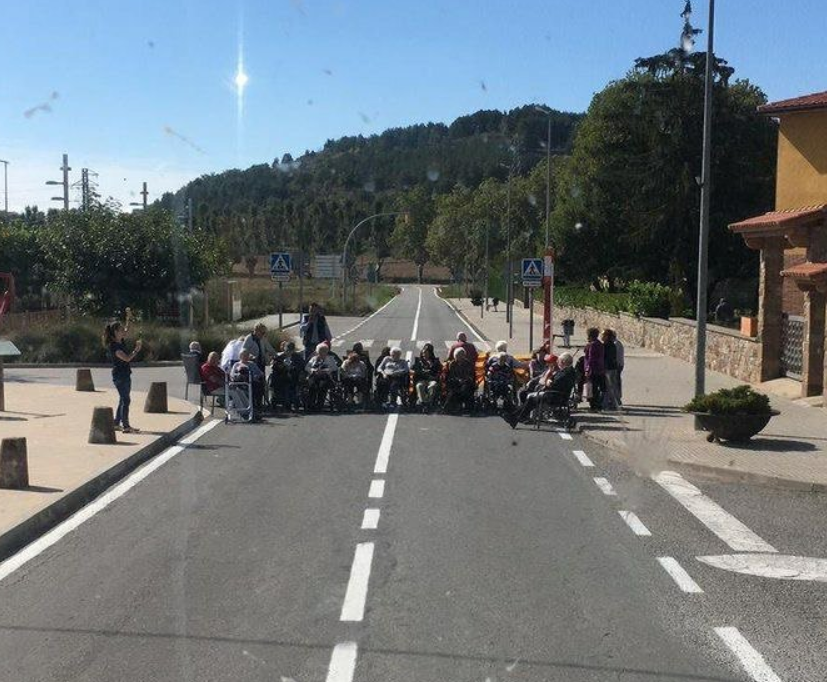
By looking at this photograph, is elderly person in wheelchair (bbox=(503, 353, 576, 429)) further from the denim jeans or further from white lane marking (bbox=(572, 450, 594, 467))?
the denim jeans

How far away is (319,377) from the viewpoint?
20.0 m

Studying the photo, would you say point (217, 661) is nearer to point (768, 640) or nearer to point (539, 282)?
point (768, 640)

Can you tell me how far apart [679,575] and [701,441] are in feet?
24.0

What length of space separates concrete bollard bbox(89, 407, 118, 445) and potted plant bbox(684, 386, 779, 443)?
7886 mm

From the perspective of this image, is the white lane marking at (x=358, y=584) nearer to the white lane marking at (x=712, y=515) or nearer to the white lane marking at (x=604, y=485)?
the white lane marking at (x=712, y=515)

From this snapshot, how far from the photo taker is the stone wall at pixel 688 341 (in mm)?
25531

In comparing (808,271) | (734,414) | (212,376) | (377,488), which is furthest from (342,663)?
(808,271)

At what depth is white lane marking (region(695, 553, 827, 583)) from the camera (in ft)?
27.7

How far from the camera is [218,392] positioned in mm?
19531

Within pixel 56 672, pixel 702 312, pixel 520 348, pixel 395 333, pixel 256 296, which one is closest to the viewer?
pixel 56 672

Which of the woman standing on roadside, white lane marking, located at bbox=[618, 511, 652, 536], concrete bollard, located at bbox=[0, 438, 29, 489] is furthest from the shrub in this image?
concrete bollard, located at bbox=[0, 438, 29, 489]

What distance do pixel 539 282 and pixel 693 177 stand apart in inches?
1092

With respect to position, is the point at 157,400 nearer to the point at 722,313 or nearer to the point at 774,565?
the point at 774,565

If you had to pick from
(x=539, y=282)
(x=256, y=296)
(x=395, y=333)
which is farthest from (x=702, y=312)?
(x=256, y=296)
